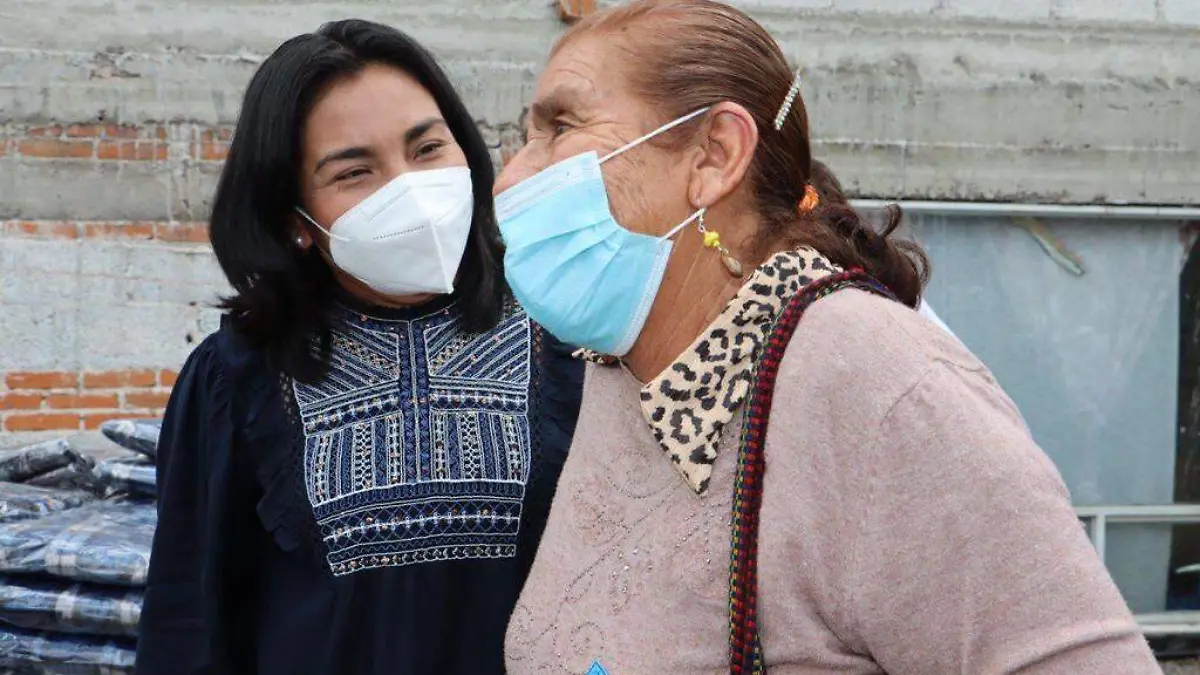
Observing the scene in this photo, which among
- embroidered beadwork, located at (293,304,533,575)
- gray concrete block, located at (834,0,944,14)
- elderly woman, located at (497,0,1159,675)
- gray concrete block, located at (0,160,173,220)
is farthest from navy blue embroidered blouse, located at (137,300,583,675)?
gray concrete block, located at (834,0,944,14)

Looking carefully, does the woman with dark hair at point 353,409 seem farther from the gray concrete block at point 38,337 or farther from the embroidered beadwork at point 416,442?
the gray concrete block at point 38,337

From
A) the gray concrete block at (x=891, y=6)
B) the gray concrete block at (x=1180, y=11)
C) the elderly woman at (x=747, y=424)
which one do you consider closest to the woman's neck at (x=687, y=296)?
the elderly woman at (x=747, y=424)

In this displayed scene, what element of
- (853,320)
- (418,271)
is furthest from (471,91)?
(853,320)

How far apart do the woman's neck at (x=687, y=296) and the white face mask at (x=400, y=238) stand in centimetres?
81

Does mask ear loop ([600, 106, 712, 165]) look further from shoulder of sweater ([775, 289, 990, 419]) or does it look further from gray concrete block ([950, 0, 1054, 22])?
gray concrete block ([950, 0, 1054, 22])

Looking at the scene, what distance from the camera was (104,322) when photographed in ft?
15.6

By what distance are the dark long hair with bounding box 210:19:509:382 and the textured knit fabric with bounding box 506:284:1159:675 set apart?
941 mm

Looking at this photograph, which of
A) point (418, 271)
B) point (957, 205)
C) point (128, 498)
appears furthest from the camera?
point (957, 205)

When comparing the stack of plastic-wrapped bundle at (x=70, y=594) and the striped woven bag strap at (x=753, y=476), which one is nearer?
the striped woven bag strap at (x=753, y=476)

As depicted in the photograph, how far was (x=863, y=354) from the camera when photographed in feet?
4.29

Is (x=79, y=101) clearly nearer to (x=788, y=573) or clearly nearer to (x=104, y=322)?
(x=104, y=322)

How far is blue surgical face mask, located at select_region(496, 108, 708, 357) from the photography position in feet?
5.20

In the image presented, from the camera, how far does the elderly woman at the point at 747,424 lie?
3.93 ft

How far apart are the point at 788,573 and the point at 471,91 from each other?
4058 millimetres
